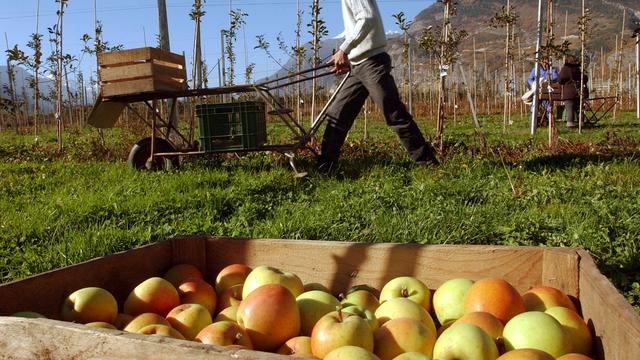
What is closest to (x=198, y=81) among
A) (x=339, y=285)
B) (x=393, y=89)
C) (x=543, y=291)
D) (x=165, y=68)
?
(x=165, y=68)

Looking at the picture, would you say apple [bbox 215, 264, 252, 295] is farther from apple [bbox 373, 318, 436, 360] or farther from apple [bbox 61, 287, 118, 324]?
apple [bbox 373, 318, 436, 360]

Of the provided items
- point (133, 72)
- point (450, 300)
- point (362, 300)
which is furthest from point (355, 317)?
point (133, 72)

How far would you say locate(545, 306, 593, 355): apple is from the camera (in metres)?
1.46

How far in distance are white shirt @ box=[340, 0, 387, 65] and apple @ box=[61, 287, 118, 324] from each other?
4.04m

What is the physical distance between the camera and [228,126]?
5.84m

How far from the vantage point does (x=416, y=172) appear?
17.5ft

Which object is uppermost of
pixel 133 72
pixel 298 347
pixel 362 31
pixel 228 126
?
pixel 362 31

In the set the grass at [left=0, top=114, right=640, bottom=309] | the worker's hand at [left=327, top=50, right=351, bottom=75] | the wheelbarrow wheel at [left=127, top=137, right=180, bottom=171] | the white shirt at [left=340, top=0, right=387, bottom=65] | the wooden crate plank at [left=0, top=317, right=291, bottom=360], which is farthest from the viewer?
the wheelbarrow wheel at [left=127, top=137, right=180, bottom=171]

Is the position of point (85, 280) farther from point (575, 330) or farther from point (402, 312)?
point (575, 330)

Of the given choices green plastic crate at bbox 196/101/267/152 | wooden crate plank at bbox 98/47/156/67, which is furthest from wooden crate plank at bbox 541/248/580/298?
wooden crate plank at bbox 98/47/156/67

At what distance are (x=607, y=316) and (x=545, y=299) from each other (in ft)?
1.03

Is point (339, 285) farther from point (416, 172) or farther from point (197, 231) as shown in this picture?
point (416, 172)

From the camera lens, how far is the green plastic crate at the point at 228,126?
5750 mm

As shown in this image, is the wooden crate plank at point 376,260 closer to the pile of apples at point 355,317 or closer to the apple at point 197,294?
the pile of apples at point 355,317
